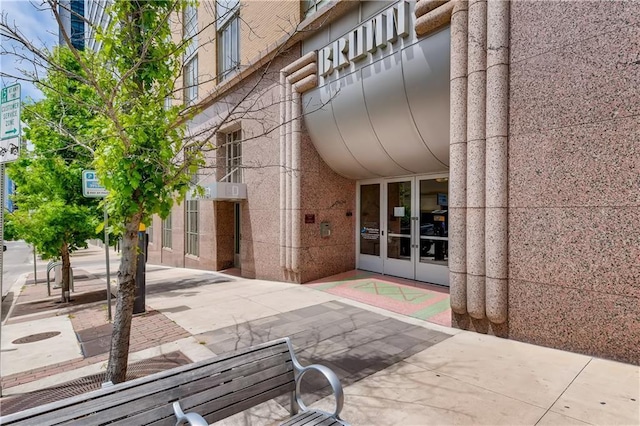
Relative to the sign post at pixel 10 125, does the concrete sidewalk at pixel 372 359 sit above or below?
below

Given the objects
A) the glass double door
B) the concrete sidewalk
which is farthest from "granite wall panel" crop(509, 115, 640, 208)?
the glass double door

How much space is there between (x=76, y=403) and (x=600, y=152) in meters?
5.86

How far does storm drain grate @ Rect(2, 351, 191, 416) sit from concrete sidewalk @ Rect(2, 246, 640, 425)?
0.11 metres

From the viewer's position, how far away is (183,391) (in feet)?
7.95

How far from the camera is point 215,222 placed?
1360 centimetres

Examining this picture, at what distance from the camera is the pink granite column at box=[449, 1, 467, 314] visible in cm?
570

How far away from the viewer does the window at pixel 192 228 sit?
50.3 ft

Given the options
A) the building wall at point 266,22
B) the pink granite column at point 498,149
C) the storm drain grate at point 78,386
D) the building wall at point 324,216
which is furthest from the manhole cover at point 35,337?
the building wall at point 266,22

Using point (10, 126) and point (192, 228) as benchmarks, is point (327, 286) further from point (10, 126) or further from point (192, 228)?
point (192, 228)

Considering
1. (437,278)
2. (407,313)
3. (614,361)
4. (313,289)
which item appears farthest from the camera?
(313,289)

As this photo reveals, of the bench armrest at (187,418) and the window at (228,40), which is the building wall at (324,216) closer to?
the window at (228,40)

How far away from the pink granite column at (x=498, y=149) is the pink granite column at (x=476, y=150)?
0.40 ft

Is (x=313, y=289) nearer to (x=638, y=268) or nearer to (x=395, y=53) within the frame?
(x=395, y=53)

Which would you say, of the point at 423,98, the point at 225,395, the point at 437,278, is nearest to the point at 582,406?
the point at 225,395
